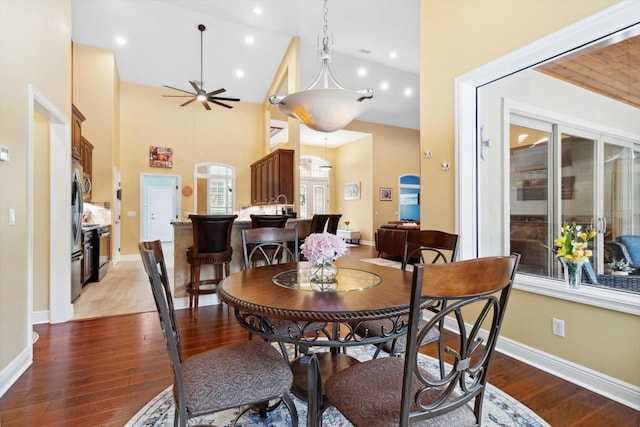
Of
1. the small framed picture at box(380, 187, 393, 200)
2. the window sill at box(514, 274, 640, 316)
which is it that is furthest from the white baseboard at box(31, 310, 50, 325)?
the small framed picture at box(380, 187, 393, 200)

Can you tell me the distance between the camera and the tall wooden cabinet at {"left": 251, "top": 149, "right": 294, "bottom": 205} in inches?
247

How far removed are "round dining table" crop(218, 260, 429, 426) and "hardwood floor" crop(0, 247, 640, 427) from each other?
107 centimetres

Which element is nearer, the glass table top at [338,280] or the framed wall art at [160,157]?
the glass table top at [338,280]

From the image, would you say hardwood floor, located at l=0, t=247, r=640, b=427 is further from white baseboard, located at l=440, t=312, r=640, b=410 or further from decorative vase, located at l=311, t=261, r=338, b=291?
decorative vase, located at l=311, t=261, r=338, b=291

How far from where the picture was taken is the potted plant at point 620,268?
2.74 metres

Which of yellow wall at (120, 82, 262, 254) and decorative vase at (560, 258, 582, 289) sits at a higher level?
yellow wall at (120, 82, 262, 254)

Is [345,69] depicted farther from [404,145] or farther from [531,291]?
[531,291]

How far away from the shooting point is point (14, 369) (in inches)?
83.8

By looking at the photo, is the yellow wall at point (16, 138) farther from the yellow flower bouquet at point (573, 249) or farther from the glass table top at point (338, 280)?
the yellow flower bouquet at point (573, 249)

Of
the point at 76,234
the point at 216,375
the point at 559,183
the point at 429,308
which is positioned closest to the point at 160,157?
the point at 76,234

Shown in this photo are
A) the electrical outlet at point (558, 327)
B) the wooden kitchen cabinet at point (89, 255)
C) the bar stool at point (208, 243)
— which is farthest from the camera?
the wooden kitchen cabinet at point (89, 255)

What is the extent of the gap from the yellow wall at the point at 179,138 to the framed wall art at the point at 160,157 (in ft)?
Result: 0.29

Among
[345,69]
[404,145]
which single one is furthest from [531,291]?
[404,145]

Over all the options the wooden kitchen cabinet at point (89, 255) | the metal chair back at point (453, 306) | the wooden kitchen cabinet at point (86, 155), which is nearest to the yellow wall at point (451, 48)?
the metal chair back at point (453, 306)
